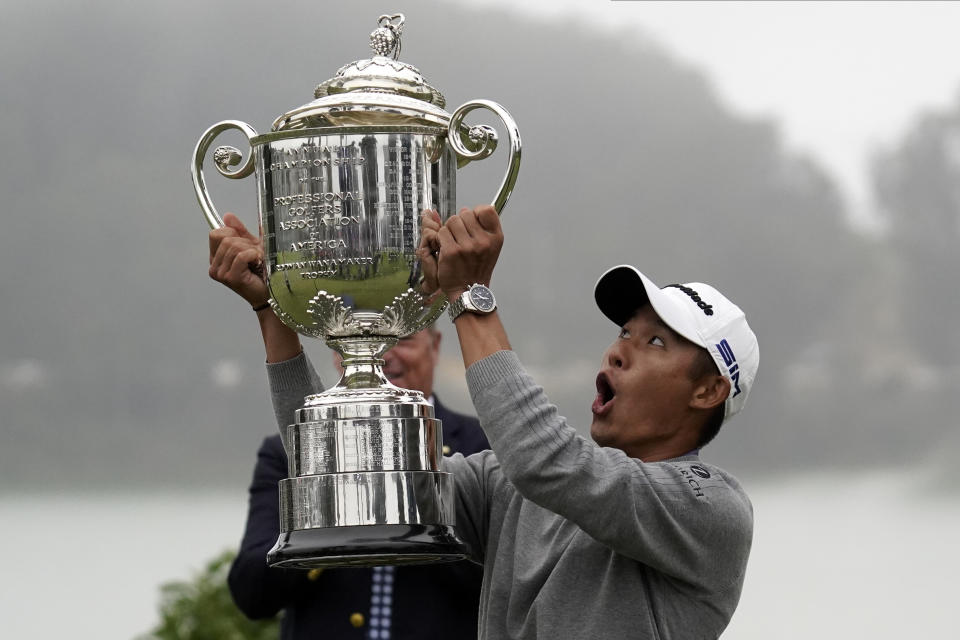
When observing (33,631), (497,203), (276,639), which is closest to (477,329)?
(497,203)

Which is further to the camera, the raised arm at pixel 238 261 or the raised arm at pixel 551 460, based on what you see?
the raised arm at pixel 238 261

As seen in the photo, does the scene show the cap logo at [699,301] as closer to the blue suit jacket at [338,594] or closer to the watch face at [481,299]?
the watch face at [481,299]

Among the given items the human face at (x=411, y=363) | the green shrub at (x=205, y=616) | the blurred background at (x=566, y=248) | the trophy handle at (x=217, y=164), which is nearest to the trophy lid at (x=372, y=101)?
the trophy handle at (x=217, y=164)

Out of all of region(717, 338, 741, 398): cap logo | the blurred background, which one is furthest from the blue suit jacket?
the blurred background

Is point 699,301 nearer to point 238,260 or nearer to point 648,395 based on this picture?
point 648,395

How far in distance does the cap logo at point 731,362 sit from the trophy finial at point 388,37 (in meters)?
0.66

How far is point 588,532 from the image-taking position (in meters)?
2.11

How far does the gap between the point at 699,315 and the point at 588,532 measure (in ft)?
1.36

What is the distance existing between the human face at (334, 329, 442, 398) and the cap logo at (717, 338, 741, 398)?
1.05 meters

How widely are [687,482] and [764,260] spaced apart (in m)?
2.73

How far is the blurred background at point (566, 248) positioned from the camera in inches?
186

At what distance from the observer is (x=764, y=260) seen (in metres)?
4.84

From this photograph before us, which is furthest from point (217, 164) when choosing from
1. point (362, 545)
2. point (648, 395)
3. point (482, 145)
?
point (648, 395)

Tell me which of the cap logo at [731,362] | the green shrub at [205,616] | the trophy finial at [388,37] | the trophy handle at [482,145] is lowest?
the green shrub at [205,616]
